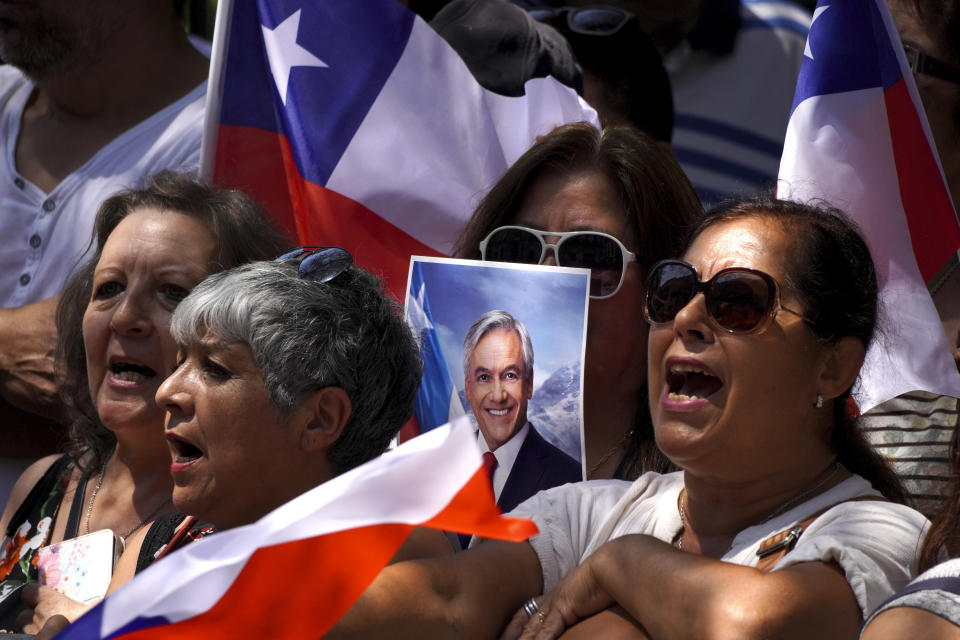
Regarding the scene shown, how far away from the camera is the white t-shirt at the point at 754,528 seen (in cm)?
219

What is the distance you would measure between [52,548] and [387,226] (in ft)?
4.19

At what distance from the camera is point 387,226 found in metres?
3.79

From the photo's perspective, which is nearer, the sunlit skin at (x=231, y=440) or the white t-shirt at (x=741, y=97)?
the sunlit skin at (x=231, y=440)

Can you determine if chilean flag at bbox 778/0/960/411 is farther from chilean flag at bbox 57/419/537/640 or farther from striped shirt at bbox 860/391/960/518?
chilean flag at bbox 57/419/537/640

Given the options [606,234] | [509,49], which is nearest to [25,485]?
[606,234]

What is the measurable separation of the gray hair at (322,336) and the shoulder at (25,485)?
38.0 inches

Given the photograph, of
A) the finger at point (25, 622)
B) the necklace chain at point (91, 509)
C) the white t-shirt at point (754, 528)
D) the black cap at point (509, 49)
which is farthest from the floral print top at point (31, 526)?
the black cap at point (509, 49)

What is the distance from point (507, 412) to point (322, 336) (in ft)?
1.58

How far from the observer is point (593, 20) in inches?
175

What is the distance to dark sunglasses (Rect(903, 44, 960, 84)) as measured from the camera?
12.1ft

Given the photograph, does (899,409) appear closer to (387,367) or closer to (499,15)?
(387,367)

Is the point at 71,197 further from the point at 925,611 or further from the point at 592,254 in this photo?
the point at 925,611

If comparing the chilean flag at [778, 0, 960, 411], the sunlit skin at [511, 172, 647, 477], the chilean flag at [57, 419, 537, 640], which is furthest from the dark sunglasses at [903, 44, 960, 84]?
the chilean flag at [57, 419, 537, 640]

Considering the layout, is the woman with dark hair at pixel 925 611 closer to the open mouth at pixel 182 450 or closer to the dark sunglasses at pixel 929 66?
the open mouth at pixel 182 450
